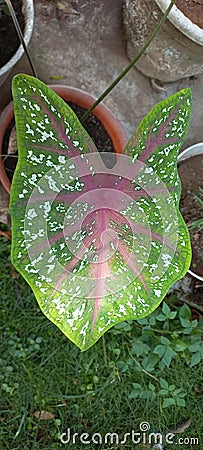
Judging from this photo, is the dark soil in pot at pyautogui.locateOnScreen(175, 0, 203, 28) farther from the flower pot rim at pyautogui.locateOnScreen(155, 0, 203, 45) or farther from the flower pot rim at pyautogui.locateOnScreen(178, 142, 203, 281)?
the flower pot rim at pyautogui.locateOnScreen(178, 142, 203, 281)

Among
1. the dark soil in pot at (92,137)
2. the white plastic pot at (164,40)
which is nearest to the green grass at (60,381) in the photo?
the dark soil in pot at (92,137)

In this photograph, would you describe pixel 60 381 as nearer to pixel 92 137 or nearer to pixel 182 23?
pixel 92 137

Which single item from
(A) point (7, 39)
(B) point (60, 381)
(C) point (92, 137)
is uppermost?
(A) point (7, 39)

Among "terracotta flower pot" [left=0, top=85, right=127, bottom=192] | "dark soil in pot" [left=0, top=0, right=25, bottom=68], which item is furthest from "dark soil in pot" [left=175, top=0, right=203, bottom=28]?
"dark soil in pot" [left=0, top=0, right=25, bottom=68]

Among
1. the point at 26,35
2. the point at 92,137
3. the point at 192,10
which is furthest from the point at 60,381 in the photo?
the point at 192,10

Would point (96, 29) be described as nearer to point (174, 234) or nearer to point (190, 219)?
point (190, 219)
